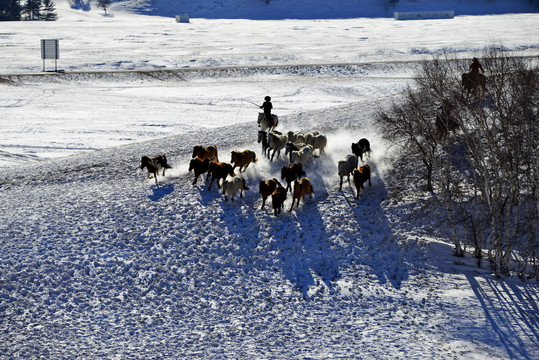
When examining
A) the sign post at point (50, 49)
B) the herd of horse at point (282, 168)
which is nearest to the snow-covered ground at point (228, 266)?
the herd of horse at point (282, 168)

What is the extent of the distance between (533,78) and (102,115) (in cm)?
2988

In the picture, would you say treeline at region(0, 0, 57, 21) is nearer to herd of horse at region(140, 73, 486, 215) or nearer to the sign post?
the sign post

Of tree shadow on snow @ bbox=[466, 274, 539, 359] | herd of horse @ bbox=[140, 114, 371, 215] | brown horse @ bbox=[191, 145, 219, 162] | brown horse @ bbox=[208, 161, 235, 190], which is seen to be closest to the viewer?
tree shadow on snow @ bbox=[466, 274, 539, 359]

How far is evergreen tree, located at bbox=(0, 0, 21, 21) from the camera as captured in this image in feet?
348

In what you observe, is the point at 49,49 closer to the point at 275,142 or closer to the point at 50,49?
the point at 50,49

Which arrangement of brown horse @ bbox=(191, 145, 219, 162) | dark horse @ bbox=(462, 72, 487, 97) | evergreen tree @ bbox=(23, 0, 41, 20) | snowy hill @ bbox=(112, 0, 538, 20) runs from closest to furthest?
1. dark horse @ bbox=(462, 72, 487, 97)
2. brown horse @ bbox=(191, 145, 219, 162)
3. evergreen tree @ bbox=(23, 0, 41, 20)
4. snowy hill @ bbox=(112, 0, 538, 20)

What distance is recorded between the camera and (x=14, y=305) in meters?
16.0

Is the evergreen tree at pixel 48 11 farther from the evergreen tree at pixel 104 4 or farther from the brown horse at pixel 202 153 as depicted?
the brown horse at pixel 202 153

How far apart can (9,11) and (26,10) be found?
3.60 m

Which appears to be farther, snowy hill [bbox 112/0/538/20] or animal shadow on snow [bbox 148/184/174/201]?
snowy hill [bbox 112/0/538/20]

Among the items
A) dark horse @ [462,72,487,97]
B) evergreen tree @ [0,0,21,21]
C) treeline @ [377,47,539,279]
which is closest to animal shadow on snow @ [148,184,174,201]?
treeline @ [377,47,539,279]

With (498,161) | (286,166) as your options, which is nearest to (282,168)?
(286,166)

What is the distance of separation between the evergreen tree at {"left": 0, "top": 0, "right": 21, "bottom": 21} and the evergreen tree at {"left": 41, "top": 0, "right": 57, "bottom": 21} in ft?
13.4

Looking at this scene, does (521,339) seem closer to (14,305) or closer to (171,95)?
(14,305)
